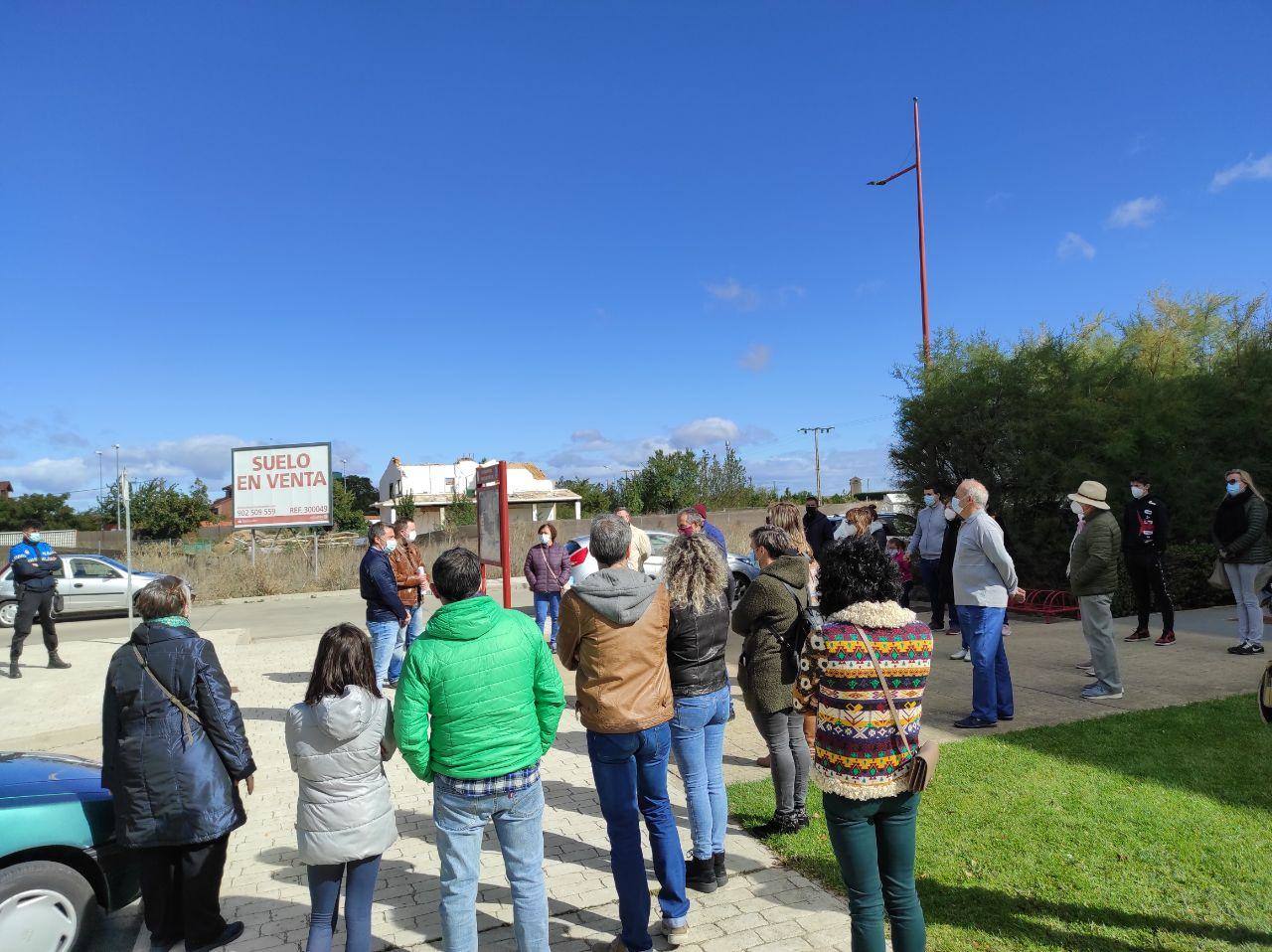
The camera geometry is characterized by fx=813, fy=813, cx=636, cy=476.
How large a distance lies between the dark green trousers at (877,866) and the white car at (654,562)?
7.23 meters

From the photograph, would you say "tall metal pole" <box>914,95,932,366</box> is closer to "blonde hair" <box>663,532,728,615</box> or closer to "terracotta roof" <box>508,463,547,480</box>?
"blonde hair" <box>663,532,728,615</box>

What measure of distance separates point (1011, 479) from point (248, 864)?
1165 cm

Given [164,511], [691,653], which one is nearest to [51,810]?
[691,653]

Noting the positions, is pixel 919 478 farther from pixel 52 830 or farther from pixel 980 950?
pixel 52 830

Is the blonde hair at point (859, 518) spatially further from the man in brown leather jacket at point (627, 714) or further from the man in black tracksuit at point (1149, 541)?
the man in brown leather jacket at point (627, 714)

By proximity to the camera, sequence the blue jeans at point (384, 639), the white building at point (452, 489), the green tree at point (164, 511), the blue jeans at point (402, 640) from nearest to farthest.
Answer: the blue jeans at point (384, 639) < the blue jeans at point (402, 640) < the green tree at point (164, 511) < the white building at point (452, 489)

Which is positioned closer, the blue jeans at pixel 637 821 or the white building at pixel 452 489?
the blue jeans at pixel 637 821

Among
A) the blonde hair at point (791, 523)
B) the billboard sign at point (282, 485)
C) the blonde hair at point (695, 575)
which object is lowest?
the blonde hair at point (695, 575)

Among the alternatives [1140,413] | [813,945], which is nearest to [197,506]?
[1140,413]

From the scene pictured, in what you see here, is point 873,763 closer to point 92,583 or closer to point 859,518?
point 859,518

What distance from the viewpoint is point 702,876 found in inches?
155

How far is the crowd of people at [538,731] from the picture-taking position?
290 centimetres

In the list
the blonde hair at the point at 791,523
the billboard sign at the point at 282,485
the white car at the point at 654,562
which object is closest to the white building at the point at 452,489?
the billboard sign at the point at 282,485

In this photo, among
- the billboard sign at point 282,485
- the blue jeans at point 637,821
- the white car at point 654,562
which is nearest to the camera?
the blue jeans at point 637,821
